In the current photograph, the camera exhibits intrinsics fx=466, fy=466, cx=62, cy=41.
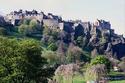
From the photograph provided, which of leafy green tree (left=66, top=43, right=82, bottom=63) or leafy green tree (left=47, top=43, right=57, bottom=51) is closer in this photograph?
leafy green tree (left=66, top=43, right=82, bottom=63)

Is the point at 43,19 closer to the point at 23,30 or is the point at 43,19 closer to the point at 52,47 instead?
the point at 23,30

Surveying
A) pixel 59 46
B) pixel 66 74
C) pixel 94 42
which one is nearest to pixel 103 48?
pixel 94 42

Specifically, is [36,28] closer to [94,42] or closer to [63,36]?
[63,36]

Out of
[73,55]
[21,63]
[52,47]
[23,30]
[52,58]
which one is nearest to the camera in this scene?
[21,63]

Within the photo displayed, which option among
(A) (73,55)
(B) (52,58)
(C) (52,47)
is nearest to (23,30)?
(C) (52,47)

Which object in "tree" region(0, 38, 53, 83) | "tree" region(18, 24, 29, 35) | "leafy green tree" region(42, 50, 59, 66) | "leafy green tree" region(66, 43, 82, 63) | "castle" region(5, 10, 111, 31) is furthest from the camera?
"castle" region(5, 10, 111, 31)

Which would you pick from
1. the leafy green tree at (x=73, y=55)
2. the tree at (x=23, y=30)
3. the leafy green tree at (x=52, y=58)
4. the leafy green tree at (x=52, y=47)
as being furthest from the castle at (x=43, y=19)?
the leafy green tree at (x=52, y=58)

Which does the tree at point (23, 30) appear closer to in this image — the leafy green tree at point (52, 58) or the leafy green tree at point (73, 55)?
the leafy green tree at point (73, 55)

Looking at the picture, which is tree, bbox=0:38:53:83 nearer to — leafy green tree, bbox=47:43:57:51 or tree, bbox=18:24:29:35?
leafy green tree, bbox=47:43:57:51

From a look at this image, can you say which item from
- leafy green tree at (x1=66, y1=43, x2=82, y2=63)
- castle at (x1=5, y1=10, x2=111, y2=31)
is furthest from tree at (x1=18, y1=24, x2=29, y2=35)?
leafy green tree at (x1=66, y1=43, x2=82, y2=63)

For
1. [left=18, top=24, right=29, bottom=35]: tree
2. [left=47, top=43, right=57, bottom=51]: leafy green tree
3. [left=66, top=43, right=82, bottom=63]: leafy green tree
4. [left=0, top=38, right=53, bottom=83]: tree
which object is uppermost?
[left=0, top=38, right=53, bottom=83]: tree

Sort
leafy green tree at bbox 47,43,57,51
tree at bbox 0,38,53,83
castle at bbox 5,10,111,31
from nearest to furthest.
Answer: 1. tree at bbox 0,38,53,83
2. leafy green tree at bbox 47,43,57,51
3. castle at bbox 5,10,111,31

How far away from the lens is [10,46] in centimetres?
5034

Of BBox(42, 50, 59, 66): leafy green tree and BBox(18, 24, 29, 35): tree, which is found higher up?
BBox(18, 24, 29, 35): tree
